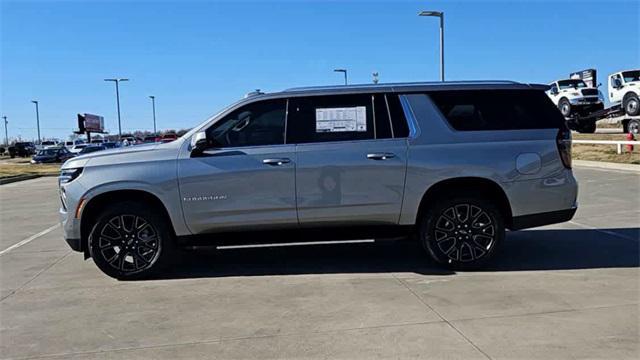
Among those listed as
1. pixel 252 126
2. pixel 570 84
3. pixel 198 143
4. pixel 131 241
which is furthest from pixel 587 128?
pixel 131 241

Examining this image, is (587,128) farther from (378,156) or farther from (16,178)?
(16,178)

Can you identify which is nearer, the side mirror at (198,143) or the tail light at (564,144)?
the side mirror at (198,143)

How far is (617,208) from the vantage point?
400 inches

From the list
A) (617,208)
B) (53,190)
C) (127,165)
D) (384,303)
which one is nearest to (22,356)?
(127,165)

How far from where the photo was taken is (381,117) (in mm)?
6086

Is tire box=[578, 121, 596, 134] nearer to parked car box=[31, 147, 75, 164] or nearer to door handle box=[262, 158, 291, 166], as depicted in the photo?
door handle box=[262, 158, 291, 166]

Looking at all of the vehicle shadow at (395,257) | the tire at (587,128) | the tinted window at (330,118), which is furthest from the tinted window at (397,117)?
the tire at (587,128)

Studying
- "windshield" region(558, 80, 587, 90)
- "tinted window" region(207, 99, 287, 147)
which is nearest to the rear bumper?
"tinted window" region(207, 99, 287, 147)

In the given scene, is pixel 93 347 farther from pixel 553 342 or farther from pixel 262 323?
pixel 553 342

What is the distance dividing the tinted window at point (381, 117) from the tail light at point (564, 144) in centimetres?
183

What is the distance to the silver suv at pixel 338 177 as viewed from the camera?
5.92 metres

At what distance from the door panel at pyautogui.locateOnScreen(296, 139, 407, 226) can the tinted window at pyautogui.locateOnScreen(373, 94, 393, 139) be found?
3.6 inches

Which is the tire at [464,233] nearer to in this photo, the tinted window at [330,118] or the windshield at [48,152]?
the tinted window at [330,118]

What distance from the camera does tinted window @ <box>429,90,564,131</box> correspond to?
612cm
